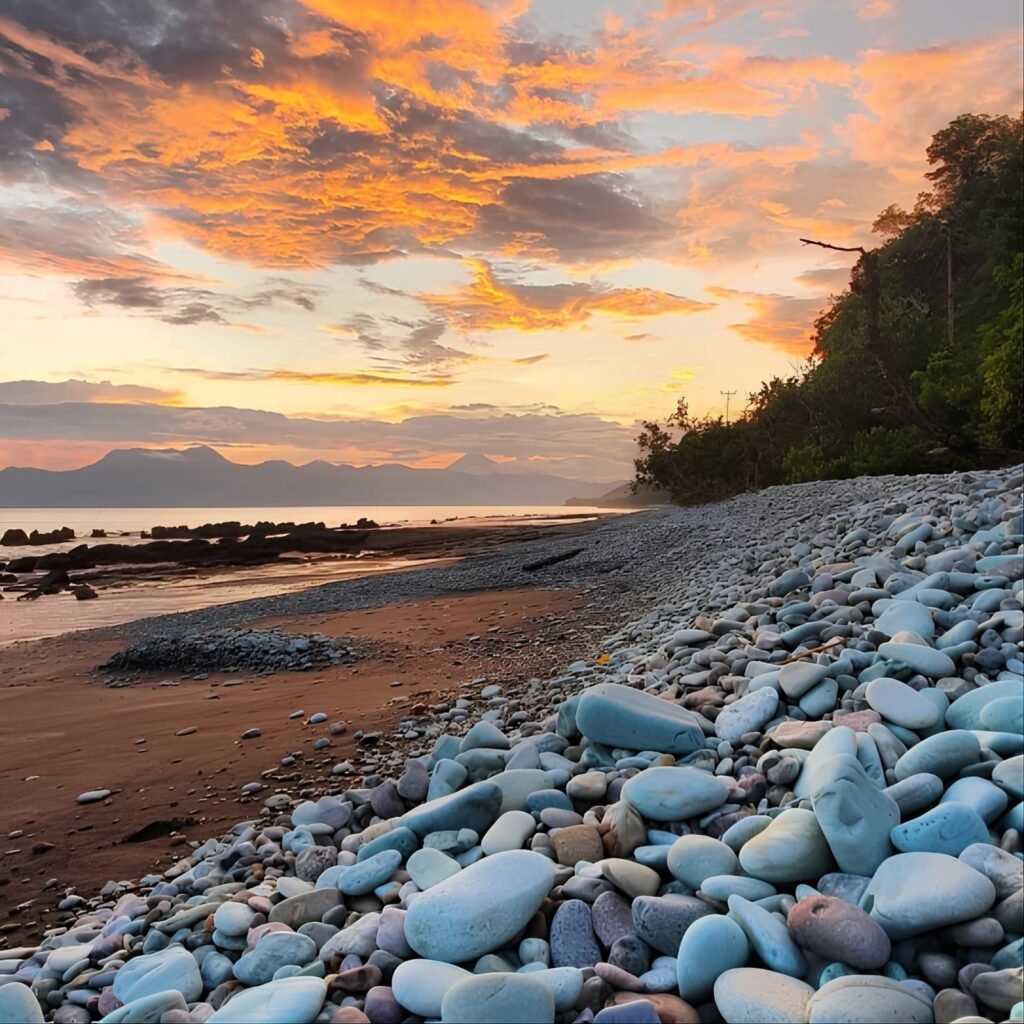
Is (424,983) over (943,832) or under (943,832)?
under

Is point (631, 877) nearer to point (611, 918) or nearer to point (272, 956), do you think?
point (611, 918)

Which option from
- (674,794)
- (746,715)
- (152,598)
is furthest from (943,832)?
(152,598)

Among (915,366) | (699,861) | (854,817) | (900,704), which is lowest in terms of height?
(699,861)

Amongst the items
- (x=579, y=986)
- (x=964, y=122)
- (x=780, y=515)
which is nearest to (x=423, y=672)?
(x=579, y=986)

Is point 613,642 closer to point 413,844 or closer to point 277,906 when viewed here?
point 413,844

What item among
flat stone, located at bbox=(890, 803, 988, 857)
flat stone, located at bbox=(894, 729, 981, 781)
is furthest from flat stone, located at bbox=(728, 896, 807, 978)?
flat stone, located at bbox=(894, 729, 981, 781)

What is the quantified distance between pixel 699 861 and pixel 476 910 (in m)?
0.61

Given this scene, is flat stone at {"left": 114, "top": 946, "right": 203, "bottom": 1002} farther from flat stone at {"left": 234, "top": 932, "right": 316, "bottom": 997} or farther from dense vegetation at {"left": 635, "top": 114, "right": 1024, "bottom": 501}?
dense vegetation at {"left": 635, "top": 114, "right": 1024, "bottom": 501}

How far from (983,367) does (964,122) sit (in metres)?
24.5

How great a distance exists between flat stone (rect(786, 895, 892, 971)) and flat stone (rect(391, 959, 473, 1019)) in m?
0.76

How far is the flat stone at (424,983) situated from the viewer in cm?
169

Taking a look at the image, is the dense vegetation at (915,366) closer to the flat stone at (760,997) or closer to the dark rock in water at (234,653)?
the dark rock in water at (234,653)

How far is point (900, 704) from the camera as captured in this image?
266 cm

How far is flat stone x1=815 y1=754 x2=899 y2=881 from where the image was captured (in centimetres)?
196
